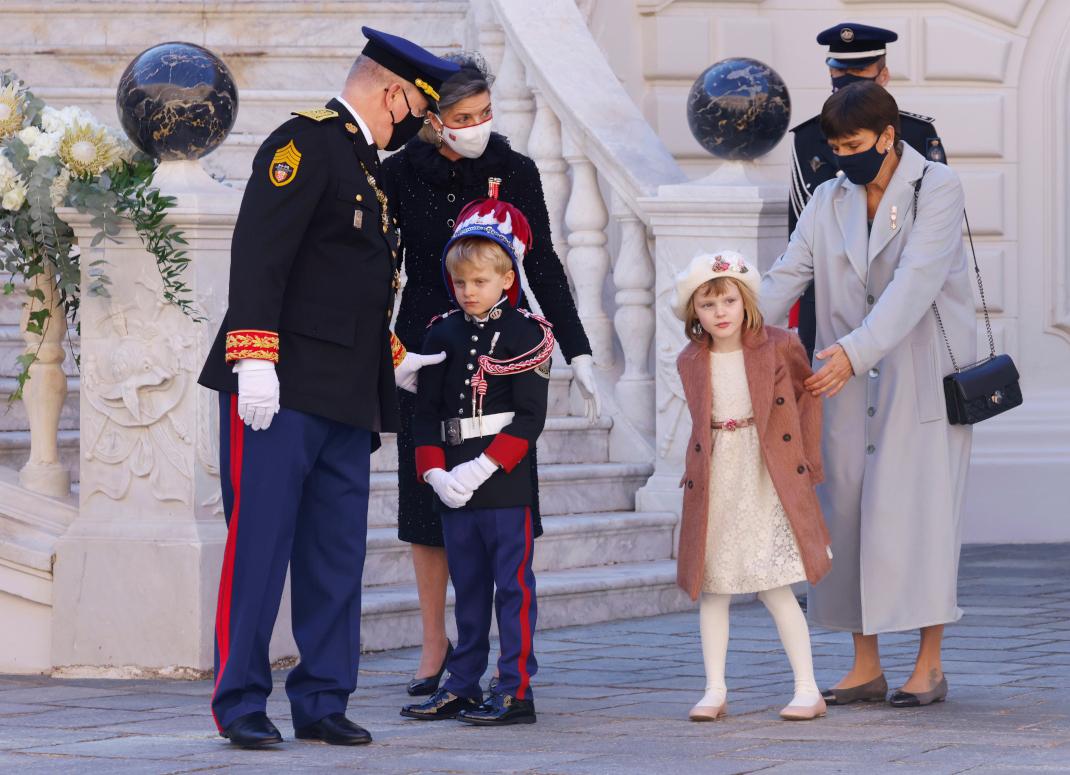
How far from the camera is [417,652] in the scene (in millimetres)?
6371

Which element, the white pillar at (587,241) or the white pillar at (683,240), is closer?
the white pillar at (683,240)

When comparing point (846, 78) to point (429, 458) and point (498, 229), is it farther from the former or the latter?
point (429, 458)

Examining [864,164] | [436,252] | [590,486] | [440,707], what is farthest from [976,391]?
[590,486]

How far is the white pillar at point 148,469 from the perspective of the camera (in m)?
5.82

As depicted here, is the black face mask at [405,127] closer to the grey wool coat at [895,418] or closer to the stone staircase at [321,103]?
the grey wool coat at [895,418]

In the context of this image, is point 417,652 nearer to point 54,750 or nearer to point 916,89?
point 54,750

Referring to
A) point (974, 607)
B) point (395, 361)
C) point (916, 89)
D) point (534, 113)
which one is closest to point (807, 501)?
point (395, 361)

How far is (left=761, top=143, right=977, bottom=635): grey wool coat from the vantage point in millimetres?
5328

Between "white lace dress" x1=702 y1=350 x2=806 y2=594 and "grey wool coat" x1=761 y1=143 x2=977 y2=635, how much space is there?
328 mm

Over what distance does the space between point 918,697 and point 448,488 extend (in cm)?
129

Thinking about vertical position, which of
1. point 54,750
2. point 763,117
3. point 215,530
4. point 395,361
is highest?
point 763,117

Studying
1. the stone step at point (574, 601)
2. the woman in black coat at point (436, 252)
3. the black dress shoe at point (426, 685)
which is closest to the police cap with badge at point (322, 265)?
the woman in black coat at point (436, 252)

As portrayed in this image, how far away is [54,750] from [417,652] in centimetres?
189

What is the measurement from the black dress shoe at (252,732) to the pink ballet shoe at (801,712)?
122cm
